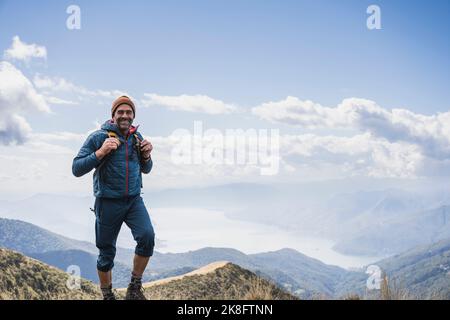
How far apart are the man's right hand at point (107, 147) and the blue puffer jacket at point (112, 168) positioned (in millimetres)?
120

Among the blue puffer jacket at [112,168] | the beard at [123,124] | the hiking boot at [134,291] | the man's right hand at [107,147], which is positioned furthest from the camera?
the hiking boot at [134,291]

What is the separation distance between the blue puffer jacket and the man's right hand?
120mm

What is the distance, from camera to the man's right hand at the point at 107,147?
536cm

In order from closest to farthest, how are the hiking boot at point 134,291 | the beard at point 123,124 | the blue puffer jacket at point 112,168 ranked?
1. the blue puffer jacket at point 112,168
2. the beard at point 123,124
3. the hiking boot at point 134,291

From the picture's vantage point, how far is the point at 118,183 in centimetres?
564

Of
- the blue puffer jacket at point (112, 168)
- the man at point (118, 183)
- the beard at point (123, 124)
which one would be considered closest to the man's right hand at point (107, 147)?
the man at point (118, 183)

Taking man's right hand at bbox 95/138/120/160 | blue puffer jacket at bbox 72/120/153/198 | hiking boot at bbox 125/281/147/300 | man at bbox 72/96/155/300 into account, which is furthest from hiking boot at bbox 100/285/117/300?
man's right hand at bbox 95/138/120/160

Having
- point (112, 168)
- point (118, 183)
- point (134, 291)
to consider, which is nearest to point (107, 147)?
point (112, 168)

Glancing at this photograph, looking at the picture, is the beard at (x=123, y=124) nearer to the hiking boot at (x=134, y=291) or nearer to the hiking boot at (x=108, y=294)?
the hiking boot at (x=134, y=291)

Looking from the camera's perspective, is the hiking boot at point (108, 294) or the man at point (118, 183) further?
the hiking boot at point (108, 294)

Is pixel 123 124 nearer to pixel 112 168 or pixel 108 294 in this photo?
pixel 112 168

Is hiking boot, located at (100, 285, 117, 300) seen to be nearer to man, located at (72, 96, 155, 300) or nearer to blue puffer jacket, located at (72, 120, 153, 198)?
man, located at (72, 96, 155, 300)

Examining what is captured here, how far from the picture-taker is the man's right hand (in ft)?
17.6
